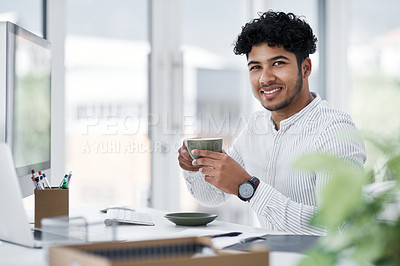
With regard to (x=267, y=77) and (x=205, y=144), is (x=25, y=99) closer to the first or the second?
(x=205, y=144)

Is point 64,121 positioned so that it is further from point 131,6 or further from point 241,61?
A: point 241,61

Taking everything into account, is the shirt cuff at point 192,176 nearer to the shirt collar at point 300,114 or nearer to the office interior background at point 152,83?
the shirt collar at point 300,114

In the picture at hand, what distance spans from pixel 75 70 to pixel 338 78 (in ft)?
6.62

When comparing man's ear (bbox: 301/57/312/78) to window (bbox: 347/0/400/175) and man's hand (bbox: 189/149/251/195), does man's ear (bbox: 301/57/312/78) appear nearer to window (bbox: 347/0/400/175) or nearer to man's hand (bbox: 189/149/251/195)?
man's hand (bbox: 189/149/251/195)

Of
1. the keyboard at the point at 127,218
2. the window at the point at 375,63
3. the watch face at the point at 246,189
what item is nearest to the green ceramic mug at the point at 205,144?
the watch face at the point at 246,189

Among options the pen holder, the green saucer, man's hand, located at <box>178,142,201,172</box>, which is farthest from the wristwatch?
the pen holder

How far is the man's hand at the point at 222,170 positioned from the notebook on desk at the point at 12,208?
1.73 feet

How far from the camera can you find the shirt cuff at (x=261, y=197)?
4.96 ft

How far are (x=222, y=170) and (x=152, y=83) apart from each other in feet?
5.10

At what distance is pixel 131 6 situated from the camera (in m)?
2.88

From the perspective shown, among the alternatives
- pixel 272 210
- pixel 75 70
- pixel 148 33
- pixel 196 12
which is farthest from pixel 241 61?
pixel 272 210

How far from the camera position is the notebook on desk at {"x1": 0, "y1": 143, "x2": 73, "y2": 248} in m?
1.06

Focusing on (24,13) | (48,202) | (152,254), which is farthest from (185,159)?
(24,13)

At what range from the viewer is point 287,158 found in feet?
5.90
